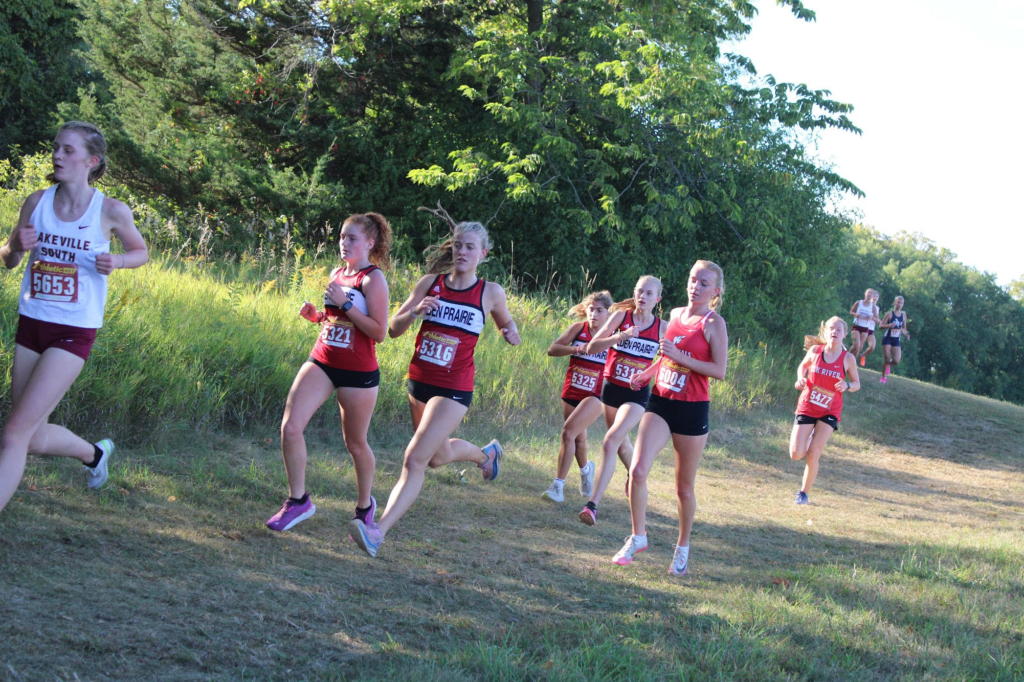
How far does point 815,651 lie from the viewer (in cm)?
422

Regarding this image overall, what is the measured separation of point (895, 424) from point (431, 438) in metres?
13.5

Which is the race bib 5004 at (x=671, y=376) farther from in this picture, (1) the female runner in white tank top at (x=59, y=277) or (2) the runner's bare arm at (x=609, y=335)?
(1) the female runner in white tank top at (x=59, y=277)

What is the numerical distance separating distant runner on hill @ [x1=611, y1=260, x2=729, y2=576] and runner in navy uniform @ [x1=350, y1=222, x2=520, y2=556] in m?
1.03

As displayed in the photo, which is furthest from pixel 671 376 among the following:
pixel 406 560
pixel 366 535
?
pixel 366 535

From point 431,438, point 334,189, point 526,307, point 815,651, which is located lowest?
point 815,651

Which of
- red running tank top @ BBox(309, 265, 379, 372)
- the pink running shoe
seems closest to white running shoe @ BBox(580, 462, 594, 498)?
the pink running shoe

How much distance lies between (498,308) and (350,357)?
995 mm

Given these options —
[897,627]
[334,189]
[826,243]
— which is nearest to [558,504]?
[897,627]

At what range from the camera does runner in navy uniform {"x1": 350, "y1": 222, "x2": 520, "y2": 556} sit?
5.06 meters

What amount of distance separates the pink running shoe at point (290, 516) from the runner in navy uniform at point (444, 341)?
536mm

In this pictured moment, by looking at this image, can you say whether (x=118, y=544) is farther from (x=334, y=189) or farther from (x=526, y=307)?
(x=334, y=189)

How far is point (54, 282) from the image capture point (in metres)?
4.23

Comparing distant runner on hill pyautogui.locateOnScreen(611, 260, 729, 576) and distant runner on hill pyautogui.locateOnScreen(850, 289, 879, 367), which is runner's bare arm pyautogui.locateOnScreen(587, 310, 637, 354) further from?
distant runner on hill pyautogui.locateOnScreen(850, 289, 879, 367)

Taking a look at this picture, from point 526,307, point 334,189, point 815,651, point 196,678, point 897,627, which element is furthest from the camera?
point 334,189
